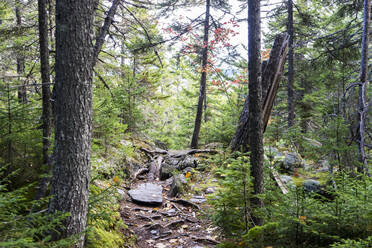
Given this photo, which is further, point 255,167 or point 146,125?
point 146,125

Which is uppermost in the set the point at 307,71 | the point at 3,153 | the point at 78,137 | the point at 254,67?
the point at 307,71

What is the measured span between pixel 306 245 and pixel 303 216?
0.94 ft

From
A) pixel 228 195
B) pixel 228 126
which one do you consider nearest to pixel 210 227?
pixel 228 195

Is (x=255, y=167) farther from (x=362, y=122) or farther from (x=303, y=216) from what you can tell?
(x=362, y=122)

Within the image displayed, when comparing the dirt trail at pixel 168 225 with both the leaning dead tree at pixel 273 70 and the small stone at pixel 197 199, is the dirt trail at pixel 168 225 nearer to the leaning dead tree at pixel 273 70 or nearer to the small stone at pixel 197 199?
the small stone at pixel 197 199

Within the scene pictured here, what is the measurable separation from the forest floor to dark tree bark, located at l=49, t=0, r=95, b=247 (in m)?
1.94

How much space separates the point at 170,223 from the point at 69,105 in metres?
3.61

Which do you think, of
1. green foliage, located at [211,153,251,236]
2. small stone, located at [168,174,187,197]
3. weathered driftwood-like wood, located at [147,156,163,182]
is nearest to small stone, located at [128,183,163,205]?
small stone, located at [168,174,187,197]

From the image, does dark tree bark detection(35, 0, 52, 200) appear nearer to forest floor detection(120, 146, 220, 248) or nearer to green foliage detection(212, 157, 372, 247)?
forest floor detection(120, 146, 220, 248)

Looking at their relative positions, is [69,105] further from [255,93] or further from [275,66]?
[275,66]

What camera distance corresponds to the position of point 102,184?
552 cm

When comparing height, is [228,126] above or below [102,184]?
above

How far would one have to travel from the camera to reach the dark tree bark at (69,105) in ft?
9.01

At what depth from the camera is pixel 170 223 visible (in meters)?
5.05
